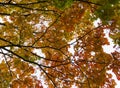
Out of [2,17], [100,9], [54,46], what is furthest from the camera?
[2,17]

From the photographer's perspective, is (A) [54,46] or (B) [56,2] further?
(A) [54,46]

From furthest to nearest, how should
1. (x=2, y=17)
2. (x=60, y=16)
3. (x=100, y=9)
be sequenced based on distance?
(x=2, y=17) → (x=60, y=16) → (x=100, y=9)

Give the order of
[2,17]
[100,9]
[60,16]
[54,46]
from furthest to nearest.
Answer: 1. [2,17]
2. [54,46]
3. [60,16]
4. [100,9]

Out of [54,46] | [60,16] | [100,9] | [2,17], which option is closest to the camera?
[100,9]

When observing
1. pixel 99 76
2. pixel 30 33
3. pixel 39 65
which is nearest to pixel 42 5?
pixel 30 33

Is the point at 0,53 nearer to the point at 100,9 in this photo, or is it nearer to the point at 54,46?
the point at 54,46

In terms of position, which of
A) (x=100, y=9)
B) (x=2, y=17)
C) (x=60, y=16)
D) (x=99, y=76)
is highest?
(x=2, y=17)

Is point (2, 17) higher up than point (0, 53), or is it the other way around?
point (2, 17)

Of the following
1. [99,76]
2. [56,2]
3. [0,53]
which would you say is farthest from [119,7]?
[0,53]

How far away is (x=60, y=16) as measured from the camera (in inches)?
342

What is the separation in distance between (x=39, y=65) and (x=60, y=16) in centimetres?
221

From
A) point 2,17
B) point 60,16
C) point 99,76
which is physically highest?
point 2,17

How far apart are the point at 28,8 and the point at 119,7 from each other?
150 inches

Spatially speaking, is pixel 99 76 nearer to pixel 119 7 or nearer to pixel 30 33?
pixel 30 33
